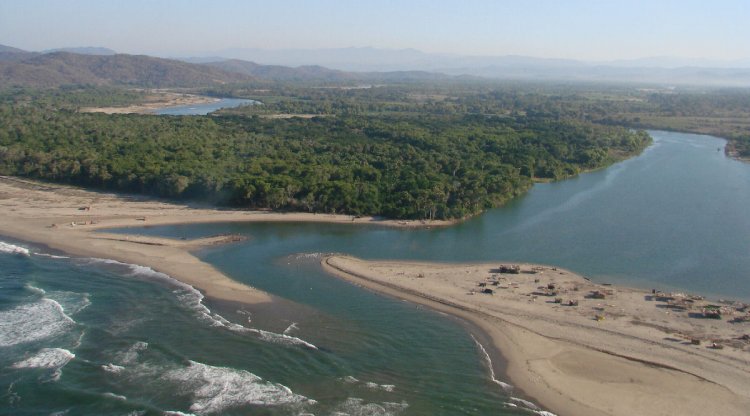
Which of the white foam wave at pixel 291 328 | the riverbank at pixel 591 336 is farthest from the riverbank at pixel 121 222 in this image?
the riverbank at pixel 591 336

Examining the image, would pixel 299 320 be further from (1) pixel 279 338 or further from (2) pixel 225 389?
(2) pixel 225 389

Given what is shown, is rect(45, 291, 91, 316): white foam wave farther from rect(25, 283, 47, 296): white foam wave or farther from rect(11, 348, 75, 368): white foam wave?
rect(11, 348, 75, 368): white foam wave

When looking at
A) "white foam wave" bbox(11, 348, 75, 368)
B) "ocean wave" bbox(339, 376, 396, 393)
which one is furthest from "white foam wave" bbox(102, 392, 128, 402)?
"ocean wave" bbox(339, 376, 396, 393)

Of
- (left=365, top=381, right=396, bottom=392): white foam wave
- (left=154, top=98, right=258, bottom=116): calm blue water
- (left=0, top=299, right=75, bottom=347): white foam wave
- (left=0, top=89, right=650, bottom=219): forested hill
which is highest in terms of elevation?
(left=154, top=98, right=258, bottom=116): calm blue water

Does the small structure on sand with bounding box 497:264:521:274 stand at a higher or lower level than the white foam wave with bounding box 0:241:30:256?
higher

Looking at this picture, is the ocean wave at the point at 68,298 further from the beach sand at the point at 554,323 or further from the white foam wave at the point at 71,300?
the beach sand at the point at 554,323

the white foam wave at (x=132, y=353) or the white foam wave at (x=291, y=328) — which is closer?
the white foam wave at (x=132, y=353)
